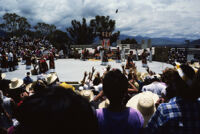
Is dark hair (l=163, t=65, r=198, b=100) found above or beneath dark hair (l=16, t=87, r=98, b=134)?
beneath

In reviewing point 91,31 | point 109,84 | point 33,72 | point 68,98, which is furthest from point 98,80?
point 91,31

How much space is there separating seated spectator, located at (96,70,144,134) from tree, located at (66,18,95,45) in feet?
148

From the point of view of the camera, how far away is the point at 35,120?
0.56 metres

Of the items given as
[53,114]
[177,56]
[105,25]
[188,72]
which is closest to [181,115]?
[188,72]

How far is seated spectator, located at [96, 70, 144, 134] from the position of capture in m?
1.22

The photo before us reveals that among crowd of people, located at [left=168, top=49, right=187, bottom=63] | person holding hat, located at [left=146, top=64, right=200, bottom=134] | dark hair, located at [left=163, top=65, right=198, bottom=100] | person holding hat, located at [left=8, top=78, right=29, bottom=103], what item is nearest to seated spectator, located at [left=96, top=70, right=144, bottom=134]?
person holding hat, located at [left=146, top=64, right=200, bottom=134]

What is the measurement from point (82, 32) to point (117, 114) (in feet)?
148

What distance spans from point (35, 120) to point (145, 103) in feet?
5.52

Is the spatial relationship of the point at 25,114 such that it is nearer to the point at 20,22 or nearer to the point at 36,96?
the point at 36,96

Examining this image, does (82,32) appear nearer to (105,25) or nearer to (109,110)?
(105,25)

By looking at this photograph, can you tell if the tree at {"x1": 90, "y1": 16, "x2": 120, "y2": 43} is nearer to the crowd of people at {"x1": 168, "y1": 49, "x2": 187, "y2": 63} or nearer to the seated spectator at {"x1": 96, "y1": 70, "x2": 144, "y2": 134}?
the crowd of people at {"x1": 168, "y1": 49, "x2": 187, "y2": 63}

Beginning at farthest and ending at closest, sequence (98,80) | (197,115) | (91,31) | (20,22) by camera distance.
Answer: (91,31), (20,22), (98,80), (197,115)

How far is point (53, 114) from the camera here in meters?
0.55

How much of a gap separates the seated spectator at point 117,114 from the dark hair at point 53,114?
2.18ft
